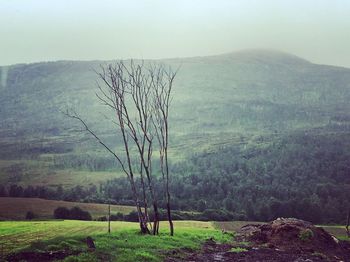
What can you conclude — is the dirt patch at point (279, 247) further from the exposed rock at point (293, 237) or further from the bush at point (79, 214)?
the bush at point (79, 214)

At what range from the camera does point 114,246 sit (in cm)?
3397

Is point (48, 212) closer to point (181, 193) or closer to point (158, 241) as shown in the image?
point (181, 193)

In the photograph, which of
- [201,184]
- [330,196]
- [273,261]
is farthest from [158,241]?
[201,184]

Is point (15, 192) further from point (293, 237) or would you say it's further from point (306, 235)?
point (306, 235)

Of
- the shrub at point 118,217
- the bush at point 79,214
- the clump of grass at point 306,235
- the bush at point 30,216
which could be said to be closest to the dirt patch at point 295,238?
the clump of grass at point 306,235

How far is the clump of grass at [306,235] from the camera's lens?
49.5 m

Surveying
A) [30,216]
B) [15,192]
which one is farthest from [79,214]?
[15,192]

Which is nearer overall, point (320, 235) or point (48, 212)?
point (320, 235)

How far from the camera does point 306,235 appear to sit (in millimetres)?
49812

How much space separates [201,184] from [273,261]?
158m

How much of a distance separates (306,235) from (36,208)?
379 ft

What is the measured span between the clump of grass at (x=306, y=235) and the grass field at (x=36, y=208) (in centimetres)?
9897

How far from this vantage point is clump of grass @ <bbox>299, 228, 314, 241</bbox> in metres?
49.5

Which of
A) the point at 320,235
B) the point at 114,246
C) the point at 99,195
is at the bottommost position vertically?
the point at 99,195
